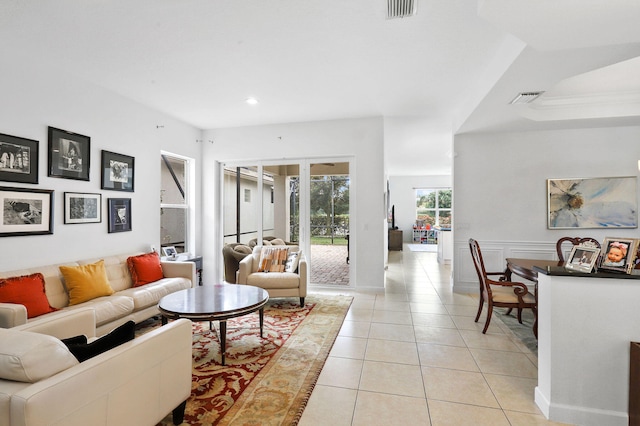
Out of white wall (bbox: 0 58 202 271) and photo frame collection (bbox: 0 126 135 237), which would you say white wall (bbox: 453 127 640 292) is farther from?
photo frame collection (bbox: 0 126 135 237)

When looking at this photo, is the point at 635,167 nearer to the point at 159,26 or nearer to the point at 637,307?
the point at 637,307

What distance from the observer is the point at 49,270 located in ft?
9.86

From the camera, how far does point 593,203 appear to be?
462 cm

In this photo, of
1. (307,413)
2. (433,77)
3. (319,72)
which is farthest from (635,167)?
(307,413)

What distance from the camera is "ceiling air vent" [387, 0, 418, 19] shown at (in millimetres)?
2203

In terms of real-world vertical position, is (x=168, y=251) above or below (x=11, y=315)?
above

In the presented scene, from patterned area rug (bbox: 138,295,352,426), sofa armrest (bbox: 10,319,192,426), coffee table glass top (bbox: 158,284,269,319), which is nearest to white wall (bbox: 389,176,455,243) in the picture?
patterned area rug (bbox: 138,295,352,426)

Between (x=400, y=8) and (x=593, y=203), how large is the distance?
4540 millimetres

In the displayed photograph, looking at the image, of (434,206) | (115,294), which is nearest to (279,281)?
(115,294)

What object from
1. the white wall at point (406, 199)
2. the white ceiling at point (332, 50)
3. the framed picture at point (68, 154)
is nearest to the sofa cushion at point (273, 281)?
the framed picture at point (68, 154)

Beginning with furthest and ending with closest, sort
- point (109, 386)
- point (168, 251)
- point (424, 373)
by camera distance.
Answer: point (168, 251) → point (424, 373) → point (109, 386)

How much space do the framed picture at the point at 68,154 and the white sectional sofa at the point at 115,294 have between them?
3.36ft

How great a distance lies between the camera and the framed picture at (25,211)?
286 centimetres

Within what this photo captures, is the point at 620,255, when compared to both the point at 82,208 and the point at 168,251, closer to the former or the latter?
the point at 82,208
